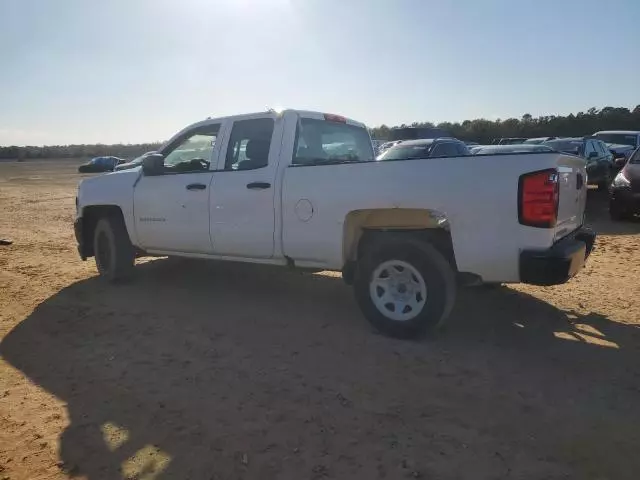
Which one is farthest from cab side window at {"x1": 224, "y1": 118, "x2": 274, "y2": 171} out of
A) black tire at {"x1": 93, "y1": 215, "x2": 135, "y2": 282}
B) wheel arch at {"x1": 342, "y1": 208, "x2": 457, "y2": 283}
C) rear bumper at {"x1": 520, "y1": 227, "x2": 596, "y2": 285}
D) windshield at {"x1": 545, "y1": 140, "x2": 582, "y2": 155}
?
windshield at {"x1": 545, "y1": 140, "x2": 582, "y2": 155}

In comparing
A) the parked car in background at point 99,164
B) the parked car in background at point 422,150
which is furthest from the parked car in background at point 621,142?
the parked car in background at point 99,164

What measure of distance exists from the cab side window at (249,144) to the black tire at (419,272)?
4.94ft

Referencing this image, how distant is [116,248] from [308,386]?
3.79m

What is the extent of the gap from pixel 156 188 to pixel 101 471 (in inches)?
151

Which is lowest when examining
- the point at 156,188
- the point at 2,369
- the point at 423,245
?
the point at 2,369

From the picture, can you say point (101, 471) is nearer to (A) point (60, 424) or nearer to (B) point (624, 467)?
(A) point (60, 424)

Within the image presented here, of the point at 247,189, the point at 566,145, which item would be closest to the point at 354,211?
the point at 247,189

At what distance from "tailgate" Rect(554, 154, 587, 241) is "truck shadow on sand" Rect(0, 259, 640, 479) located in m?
0.99

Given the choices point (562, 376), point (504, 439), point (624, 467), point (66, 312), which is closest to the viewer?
point (624, 467)

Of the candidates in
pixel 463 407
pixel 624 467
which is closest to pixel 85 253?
pixel 463 407

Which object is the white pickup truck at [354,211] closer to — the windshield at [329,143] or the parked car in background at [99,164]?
the windshield at [329,143]

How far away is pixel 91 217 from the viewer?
6848 mm

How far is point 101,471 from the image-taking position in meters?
2.74

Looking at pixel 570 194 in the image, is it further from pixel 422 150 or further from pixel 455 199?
pixel 422 150
